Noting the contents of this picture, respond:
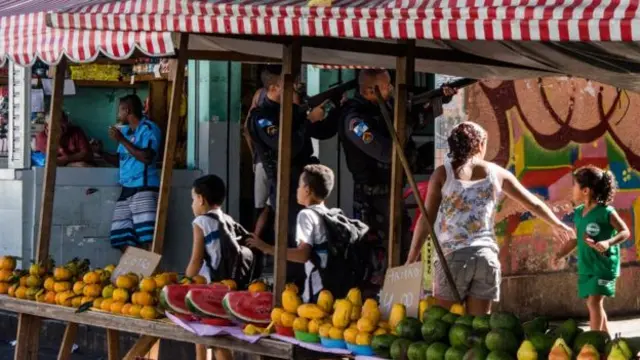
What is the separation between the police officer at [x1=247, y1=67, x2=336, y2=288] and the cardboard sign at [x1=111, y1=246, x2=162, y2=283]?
5.06ft

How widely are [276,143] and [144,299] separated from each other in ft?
8.22

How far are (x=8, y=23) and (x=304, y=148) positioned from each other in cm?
248

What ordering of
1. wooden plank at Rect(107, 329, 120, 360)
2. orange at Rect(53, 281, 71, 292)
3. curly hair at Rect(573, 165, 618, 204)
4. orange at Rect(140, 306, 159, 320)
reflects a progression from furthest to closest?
curly hair at Rect(573, 165, 618, 204) → wooden plank at Rect(107, 329, 120, 360) → orange at Rect(53, 281, 71, 292) → orange at Rect(140, 306, 159, 320)

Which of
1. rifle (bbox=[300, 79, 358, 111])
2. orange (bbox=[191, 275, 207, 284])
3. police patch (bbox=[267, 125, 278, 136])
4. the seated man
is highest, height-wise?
rifle (bbox=[300, 79, 358, 111])

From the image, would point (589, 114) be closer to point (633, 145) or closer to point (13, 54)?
point (633, 145)

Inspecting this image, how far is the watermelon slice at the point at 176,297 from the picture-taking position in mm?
7277

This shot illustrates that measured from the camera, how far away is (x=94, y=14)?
726cm

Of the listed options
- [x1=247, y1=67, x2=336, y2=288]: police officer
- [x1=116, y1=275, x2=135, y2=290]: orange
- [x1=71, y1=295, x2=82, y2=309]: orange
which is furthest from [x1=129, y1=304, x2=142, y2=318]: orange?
[x1=247, y1=67, x2=336, y2=288]: police officer

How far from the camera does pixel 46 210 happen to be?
8.83m

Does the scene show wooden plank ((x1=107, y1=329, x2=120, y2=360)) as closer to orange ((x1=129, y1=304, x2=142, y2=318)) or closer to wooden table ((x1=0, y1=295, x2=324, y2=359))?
wooden table ((x1=0, y1=295, x2=324, y2=359))

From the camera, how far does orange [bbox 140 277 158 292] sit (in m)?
7.63

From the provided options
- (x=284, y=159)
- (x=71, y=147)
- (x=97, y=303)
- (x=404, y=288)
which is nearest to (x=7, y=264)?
(x=97, y=303)

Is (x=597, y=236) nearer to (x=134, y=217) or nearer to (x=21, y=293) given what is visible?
(x=21, y=293)

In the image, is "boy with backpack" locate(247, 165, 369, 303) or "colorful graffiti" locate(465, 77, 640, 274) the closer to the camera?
"boy with backpack" locate(247, 165, 369, 303)
